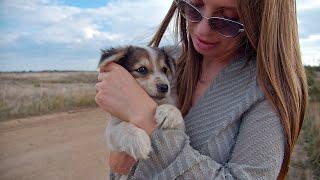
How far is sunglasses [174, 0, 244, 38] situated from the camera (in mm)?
3264

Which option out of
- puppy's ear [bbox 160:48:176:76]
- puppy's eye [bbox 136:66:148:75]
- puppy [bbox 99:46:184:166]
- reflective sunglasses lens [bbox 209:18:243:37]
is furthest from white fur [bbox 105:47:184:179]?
reflective sunglasses lens [bbox 209:18:243:37]

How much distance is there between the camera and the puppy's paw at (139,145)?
9.86 ft

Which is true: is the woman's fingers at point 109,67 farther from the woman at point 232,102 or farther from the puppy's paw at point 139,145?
the puppy's paw at point 139,145

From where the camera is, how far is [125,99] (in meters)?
3.27

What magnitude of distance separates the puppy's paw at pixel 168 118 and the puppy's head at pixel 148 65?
A: 522 mm

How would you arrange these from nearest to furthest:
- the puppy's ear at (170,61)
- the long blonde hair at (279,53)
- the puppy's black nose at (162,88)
A: the long blonde hair at (279,53), the puppy's black nose at (162,88), the puppy's ear at (170,61)

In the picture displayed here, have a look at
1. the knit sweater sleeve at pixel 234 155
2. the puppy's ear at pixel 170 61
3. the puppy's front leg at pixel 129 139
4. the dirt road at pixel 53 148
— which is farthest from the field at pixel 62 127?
the knit sweater sleeve at pixel 234 155

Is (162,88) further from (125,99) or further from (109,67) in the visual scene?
(125,99)

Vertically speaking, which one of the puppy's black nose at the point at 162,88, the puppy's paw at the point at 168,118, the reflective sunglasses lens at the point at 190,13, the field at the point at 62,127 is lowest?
the field at the point at 62,127

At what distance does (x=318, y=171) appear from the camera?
11133 mm

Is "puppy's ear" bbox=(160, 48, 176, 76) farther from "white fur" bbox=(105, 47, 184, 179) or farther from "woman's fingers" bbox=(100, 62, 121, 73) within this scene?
"woman's fingers" bbox=(100, 62, 121, 73)

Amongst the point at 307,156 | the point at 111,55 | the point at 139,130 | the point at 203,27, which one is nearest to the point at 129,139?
the point at 139,130

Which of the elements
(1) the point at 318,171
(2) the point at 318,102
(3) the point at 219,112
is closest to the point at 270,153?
(3) the point at 219,112

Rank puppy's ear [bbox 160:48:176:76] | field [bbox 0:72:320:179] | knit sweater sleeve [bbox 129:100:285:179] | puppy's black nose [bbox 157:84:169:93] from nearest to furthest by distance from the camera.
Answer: knit sweater sleeve [bbox 129:100:285:179] < puppy's black nose [bbox 157:84:169:93] < puppy's ear [bbox 160:48:176:76] < field [bbox 0:72:320:179]
